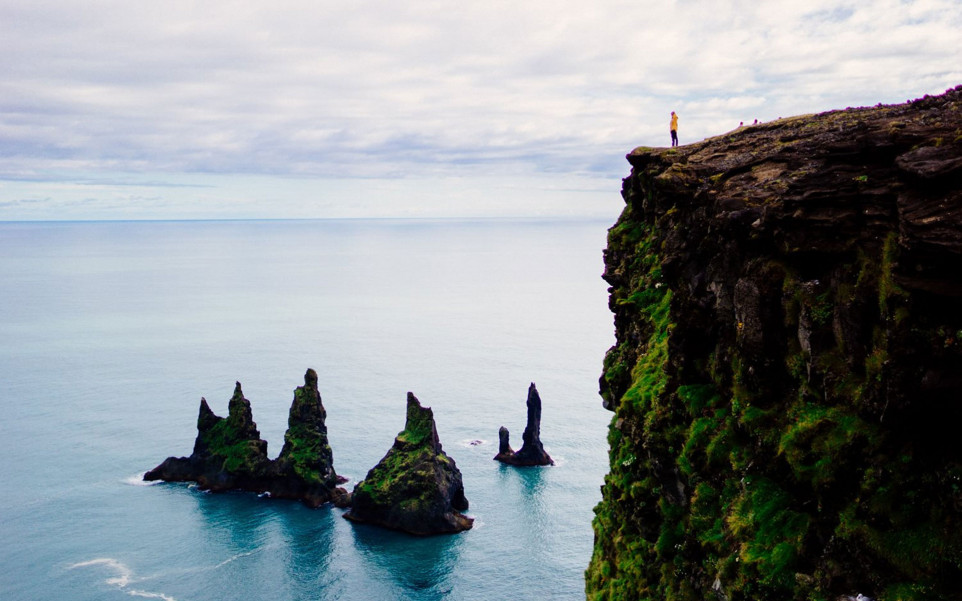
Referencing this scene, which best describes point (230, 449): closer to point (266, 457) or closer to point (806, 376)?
point (266, 457)

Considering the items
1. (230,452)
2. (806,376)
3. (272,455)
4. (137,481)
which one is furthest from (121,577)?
(806,376)

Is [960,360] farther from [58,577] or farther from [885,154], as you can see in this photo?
[58,577]

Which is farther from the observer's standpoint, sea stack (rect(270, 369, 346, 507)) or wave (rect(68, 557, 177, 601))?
sea stack (rect(270, 369, 346, 507))

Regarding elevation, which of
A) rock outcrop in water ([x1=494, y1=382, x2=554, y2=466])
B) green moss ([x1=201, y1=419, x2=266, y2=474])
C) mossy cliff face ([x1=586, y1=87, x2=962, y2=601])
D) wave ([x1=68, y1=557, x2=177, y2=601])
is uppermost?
mossy cliff face ([x1=586, y1=87, x2=962, y2=601])

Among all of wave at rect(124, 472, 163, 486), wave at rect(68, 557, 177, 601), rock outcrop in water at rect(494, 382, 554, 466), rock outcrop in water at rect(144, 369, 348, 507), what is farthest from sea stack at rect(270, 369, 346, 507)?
rock outcrop in water at rect(494, 382, 554, 466)

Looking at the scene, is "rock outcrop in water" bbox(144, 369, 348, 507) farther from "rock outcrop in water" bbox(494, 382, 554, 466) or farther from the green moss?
"rock outcrop in water" bbox(494, 382, 554, 466)

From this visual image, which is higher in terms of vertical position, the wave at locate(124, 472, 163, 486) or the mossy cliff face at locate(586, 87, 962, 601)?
the mossy cliff face at locate(586, 87, 962, 601)
